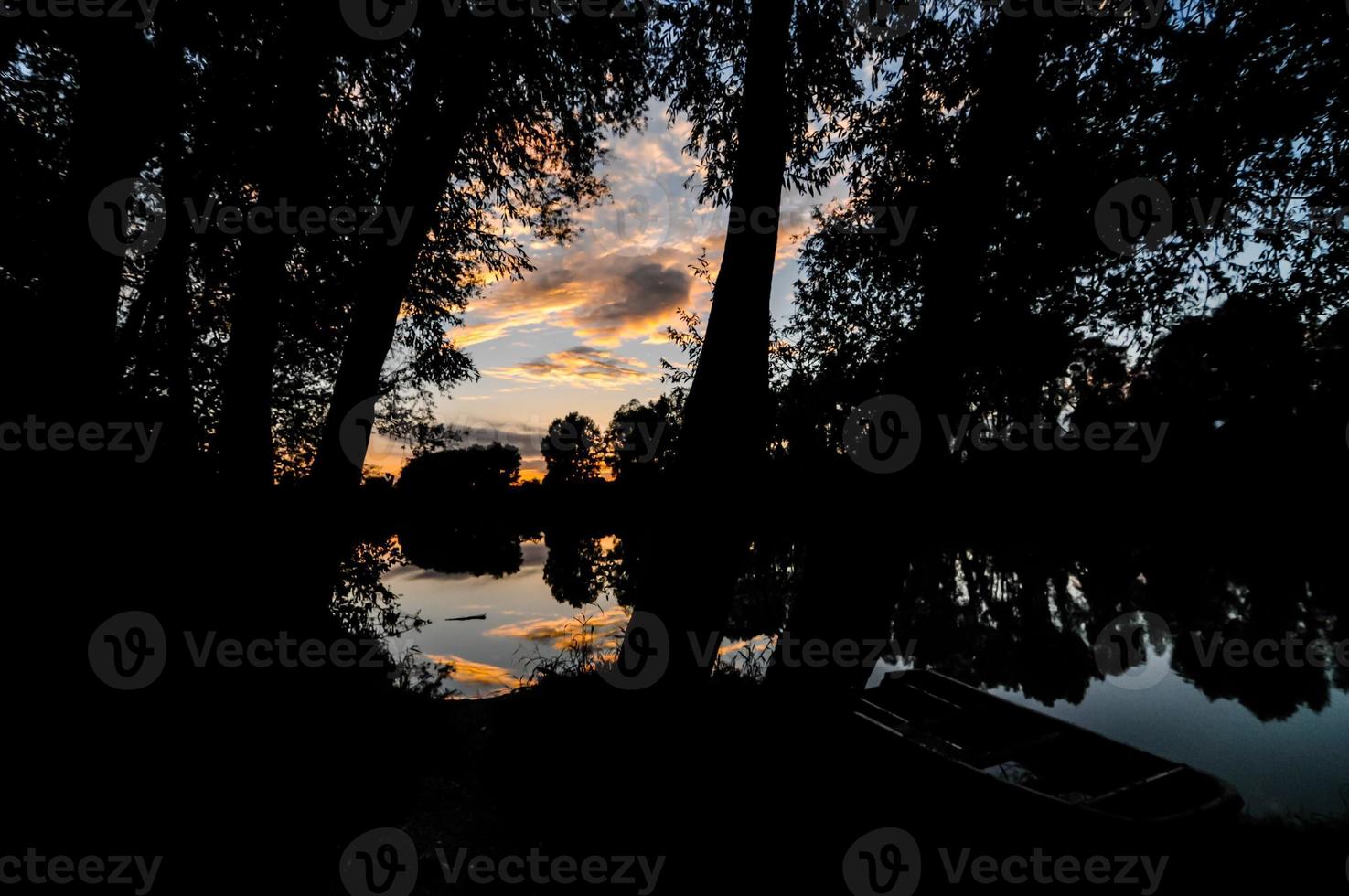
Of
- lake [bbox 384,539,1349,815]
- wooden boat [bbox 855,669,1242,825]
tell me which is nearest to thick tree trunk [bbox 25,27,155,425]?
lake [bbox 384,539,1349,815]

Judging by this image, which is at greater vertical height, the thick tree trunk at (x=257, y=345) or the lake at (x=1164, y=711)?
the thick tree trunk at (x=257, y=345)

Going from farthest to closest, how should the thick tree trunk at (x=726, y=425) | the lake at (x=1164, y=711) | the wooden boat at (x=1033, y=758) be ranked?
the lake at (x=1164, y=711) < the wooden boat at (x=1033, y=758) < the thick tree trunk at (x=726, y=425)

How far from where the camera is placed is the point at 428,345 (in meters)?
11.8

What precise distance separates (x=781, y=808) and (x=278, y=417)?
13.9 meters

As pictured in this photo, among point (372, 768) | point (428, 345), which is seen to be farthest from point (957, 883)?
point (428, 345)

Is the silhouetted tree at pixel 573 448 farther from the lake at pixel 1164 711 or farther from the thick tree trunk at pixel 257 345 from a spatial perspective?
the thick tree trunk at pixel 257 345

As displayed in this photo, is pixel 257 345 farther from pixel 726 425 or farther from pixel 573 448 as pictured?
pixel 573 448

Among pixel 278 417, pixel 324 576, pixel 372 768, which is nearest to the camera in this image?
pixel 372 768

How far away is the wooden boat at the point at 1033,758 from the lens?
488 centimetres

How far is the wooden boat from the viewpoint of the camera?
4.88 metres

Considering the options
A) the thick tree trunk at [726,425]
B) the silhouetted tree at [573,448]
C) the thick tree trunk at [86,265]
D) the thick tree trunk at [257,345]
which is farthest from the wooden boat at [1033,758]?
the silhouetted tree at [573,448]

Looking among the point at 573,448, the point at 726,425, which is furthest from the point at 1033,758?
the point at 573,448

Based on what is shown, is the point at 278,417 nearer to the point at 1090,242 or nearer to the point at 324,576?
the point at 324,576

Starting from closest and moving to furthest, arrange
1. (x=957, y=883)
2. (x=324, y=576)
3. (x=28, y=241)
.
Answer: (x=957, y=883) < (x=324, y=576) < (x=28, y=241)
